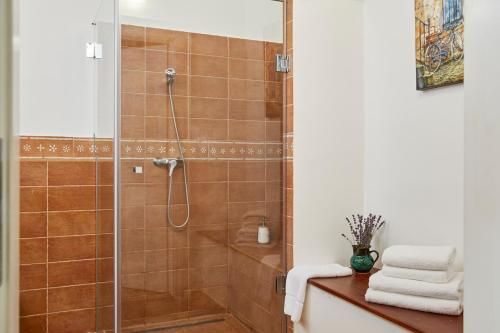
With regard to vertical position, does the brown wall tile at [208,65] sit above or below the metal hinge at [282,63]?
below

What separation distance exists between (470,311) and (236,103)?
1.45m

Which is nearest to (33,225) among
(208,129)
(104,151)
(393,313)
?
(104,151)

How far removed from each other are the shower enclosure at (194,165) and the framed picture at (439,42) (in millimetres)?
676

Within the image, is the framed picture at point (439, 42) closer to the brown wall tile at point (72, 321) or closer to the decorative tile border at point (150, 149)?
the decorative tile border at point (150, 149)

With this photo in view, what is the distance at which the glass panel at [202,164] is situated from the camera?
1.95 m

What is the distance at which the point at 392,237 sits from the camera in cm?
215

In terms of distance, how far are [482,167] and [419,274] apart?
0.78m

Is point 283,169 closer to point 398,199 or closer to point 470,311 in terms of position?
point 398,199

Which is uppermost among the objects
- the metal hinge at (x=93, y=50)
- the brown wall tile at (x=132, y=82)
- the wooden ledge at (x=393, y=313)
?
the metal hinge at (x=93, y=50)

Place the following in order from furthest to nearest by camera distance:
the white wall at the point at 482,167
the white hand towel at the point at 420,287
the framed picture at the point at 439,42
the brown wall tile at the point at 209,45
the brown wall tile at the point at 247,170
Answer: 1. the brown wall tile at the point at 247,170
2. the brown wall tile at the point at 209,45
3. the framed picture at the point at 439,42
4. the white hand towel at the point at 420,287
5. the white wall at the point at 482,167

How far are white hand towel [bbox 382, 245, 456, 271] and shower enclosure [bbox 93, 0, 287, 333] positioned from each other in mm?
687

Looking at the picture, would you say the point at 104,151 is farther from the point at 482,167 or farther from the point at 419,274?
the point at 482,167

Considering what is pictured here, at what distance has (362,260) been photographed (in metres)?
2.05

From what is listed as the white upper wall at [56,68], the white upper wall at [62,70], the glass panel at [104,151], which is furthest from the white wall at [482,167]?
the white upper wall at [56,68]
